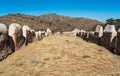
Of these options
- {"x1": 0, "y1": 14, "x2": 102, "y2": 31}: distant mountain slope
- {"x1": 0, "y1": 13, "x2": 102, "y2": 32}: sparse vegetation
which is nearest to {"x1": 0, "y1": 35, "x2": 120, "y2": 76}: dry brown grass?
{"x1": 0, "y1": 13, "x2": 102, "y2": 32}: sparse vegetation

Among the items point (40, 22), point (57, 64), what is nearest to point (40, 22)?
point (40, 22)

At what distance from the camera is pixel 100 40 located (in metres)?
19.3

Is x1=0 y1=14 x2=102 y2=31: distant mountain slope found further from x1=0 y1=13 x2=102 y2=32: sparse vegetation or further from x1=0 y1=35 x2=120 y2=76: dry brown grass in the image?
x1=0 y1=35 x2=120 y2=76: dry brown grass

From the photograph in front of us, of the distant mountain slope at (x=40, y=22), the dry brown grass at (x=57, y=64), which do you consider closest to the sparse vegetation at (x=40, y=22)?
the distant mountain slope at (x=40, y=22)

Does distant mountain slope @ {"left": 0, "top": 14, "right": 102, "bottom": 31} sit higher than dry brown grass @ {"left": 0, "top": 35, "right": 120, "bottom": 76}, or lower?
higher

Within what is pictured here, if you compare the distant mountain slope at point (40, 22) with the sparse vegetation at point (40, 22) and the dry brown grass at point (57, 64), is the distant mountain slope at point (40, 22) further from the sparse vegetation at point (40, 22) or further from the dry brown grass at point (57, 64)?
the dry brown grass at point (57, 64)

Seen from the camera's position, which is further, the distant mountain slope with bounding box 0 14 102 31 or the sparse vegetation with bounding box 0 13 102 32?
the distant mountain slope with bounding box 0 14 102 31

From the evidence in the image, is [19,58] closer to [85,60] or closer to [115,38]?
[85,60]

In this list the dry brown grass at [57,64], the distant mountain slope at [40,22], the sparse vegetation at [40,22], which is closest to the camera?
the dry brown grass at [57,64]

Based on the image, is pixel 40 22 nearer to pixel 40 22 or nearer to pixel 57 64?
pixel 40 22

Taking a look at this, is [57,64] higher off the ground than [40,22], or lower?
lower

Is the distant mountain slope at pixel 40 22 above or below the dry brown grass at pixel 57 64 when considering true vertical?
above

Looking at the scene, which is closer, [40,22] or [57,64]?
[57,64]

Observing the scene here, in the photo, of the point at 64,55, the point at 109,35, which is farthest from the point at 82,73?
the point at 109,35
